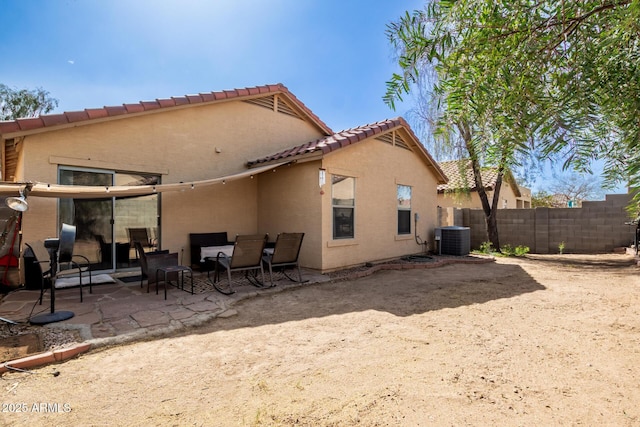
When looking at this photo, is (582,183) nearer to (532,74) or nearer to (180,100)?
(532,74)

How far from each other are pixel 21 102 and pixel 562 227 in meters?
31.9

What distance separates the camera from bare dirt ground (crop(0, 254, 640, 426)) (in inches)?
110

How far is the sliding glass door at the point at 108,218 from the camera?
7867 millimetres

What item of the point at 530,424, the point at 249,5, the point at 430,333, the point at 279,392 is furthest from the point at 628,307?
the point at 249,5

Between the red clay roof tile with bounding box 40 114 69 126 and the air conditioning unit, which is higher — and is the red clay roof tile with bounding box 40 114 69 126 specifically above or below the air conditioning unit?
above

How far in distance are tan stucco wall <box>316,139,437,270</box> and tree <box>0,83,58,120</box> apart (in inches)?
911

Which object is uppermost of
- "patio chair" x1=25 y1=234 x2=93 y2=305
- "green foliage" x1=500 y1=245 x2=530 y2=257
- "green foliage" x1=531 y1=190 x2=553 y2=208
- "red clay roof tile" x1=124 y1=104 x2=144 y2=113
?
"red clay roof tile" x1=124 y1=104 x2=144 y2=113

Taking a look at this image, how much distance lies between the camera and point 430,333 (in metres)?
4.71

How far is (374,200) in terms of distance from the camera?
417 inches

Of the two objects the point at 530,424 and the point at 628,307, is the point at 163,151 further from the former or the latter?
the point at 628,307

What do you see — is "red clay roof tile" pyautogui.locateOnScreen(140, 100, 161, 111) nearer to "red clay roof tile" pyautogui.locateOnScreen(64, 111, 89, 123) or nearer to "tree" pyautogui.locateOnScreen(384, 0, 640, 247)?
"red clay roof tile" pyautogui.locateOnScreen(64, 111, 89, 123)

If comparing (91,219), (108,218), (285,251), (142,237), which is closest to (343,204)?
(285,251)

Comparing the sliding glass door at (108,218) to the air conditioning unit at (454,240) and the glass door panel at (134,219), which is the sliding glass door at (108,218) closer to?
the glass door panel at (134,219)

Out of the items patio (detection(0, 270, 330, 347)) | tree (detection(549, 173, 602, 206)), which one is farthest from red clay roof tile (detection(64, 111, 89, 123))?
tree (detection(549, 173, 602, 206))
